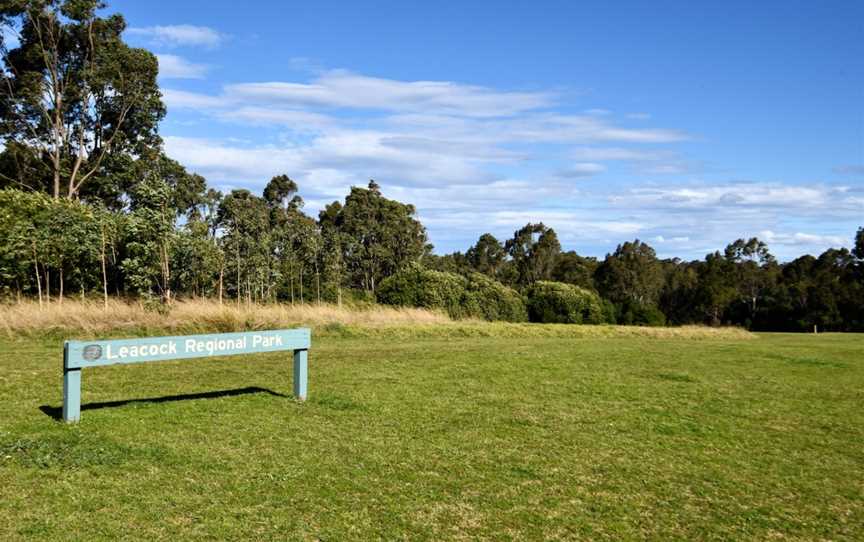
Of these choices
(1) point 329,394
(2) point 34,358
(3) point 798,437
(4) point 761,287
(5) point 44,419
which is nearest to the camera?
(5) point 44,419

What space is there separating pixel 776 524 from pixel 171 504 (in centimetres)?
429

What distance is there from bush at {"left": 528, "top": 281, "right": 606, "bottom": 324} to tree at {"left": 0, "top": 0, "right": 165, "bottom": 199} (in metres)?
23.2

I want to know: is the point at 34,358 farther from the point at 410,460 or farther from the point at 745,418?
the point at 745,418

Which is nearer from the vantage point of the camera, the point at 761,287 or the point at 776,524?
the point at 776,524

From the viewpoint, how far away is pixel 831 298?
155 feet

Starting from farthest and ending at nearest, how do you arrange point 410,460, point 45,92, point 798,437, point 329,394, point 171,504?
point 45,92 → point 329,394 → point 798,437 → point 410,460 → point 171,504

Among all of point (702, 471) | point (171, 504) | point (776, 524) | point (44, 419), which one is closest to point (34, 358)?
→ point (44, 419)

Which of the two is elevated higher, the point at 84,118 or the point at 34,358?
the point at 84,118

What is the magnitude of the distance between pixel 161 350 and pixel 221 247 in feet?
86.7

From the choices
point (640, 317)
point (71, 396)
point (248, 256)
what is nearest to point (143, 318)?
point (71, 396)

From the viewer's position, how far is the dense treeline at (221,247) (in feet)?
68.9

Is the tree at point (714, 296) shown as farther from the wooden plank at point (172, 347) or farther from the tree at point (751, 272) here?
the wooden plank at point (172, 347)

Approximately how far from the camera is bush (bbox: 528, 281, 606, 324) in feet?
124

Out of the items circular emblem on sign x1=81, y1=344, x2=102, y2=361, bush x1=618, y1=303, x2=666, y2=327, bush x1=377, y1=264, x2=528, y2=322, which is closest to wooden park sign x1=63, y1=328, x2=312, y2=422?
circular emblem on sign x1=81, y1=344, x2=102, y2=361
